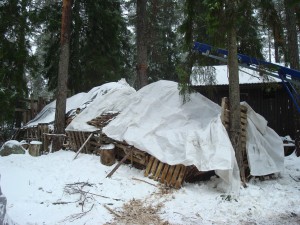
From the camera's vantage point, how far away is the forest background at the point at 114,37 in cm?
780

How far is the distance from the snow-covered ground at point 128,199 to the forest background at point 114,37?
3.10 metres

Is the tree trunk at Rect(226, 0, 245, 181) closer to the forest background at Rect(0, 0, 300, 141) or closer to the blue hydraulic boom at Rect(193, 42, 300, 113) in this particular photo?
the forest background at Rect(0, 0, 300, 141)

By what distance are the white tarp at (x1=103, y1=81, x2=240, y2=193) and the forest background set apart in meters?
0.89

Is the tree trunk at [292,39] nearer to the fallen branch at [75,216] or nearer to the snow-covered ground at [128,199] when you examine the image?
the snow-covered ground at [128,199]

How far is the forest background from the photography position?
7801mm

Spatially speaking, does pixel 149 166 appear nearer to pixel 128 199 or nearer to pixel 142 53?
pixel 128 199

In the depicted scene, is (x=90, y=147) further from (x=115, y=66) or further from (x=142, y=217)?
(x=115, y=66)

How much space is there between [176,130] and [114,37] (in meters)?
10.9

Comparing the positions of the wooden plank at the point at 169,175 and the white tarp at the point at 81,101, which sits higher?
the white tarp at the point at 81,101

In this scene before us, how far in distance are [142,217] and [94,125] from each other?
17.4 ft

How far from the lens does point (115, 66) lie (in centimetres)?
1780

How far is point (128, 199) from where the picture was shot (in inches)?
249

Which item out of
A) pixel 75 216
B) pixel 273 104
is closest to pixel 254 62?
pixel 75 216

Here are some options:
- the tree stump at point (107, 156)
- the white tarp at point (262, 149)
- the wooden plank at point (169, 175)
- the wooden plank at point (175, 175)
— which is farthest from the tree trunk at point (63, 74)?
the white tarp at point (262, 149)
